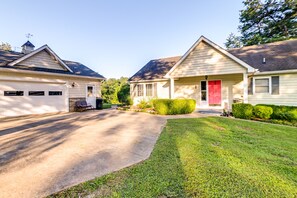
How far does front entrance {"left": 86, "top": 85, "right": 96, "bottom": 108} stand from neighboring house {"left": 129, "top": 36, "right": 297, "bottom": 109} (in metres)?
4.56

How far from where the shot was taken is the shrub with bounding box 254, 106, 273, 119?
9.27 metres

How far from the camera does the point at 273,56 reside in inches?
497

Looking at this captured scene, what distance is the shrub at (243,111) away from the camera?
31.6 feet

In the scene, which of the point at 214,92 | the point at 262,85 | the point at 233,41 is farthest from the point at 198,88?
the point at 233,41

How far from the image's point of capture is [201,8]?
52.9 feet

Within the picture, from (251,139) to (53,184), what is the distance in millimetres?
5894

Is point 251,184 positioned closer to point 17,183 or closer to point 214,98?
point 17,183

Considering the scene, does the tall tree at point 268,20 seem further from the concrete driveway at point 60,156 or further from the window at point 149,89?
the concrete driveway at point 60,156

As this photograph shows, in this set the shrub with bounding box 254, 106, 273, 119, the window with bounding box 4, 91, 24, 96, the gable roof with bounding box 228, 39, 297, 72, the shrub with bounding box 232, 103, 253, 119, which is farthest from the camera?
the gable roof with bounding box 228, 39, 297, 72

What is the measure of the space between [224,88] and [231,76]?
1035 millimetres

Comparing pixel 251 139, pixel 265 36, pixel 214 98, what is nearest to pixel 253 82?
pixel 214 98

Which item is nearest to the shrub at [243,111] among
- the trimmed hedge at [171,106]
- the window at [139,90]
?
the trimmed hedge at [171,106]

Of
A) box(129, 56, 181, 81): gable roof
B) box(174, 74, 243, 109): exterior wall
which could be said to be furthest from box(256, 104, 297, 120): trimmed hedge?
box(129, 56, 181, 81): gable roof

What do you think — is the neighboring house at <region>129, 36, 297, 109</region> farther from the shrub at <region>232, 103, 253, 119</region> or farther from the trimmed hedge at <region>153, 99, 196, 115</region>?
the trimmed hedge at <region>153, 99, 196, 115</region>
